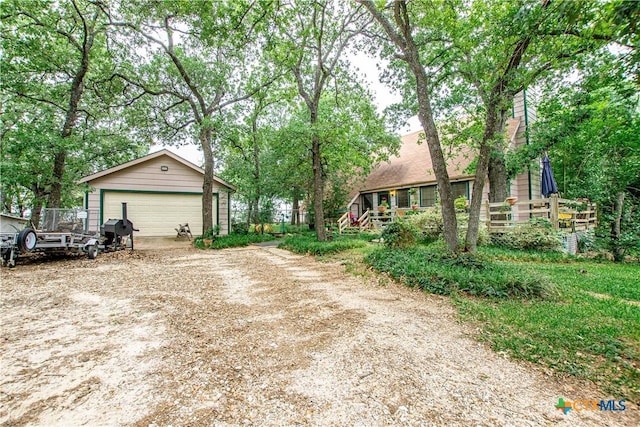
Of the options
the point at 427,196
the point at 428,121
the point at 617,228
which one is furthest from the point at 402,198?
the point at 428,121

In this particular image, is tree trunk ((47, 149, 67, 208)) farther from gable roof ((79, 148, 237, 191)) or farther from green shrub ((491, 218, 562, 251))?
green shrub ((491, 218, 562, 251))

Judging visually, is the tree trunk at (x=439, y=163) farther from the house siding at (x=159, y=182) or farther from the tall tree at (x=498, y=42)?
the house siding at (x=159, y=182)

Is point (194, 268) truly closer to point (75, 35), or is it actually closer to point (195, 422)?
point (195, 422)

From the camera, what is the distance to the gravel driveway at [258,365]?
181cm

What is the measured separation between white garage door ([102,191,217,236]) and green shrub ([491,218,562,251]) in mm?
12624

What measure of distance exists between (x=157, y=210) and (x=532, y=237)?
15040 mm

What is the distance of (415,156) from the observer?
16.3m

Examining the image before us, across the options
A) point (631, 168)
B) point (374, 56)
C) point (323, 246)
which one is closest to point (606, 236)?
point (631, 168)

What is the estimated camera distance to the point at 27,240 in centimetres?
637

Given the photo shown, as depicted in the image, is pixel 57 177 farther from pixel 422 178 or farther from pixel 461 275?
pixel 422 178

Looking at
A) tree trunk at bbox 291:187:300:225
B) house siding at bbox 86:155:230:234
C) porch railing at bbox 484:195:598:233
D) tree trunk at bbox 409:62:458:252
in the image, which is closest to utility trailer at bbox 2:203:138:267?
house siding at bbox 86:155:230:234

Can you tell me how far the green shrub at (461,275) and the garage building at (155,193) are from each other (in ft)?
34.4

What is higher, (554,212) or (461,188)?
(461,188)

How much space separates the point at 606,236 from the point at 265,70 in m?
13.2
